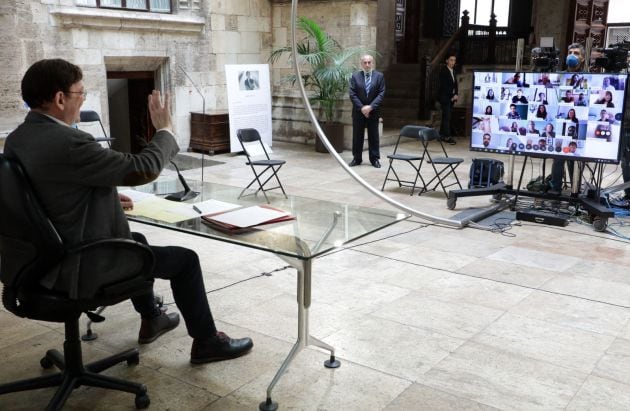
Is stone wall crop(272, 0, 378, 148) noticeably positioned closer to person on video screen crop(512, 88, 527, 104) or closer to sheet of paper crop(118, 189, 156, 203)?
person on video screen crop(512, 88, 527, 104)

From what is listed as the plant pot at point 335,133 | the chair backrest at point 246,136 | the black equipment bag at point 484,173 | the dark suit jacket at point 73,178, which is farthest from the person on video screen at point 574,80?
the plant pot at point 335,133

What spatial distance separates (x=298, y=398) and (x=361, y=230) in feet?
2.75

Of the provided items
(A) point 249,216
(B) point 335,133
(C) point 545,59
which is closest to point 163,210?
(A) point 249,216

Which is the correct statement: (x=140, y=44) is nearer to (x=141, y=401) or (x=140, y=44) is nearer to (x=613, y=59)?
(x=613, y=59)

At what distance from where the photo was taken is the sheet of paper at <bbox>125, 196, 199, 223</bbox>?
3.21 meters

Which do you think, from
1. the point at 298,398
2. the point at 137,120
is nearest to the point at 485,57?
the point at 137,120

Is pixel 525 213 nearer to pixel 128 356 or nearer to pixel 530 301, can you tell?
pixel 530 301

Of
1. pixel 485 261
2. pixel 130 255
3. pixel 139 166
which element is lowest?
pixel 485 261

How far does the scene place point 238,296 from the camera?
4.43m

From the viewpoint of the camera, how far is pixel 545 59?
22.3 feet

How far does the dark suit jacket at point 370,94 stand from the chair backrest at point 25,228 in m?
7.63

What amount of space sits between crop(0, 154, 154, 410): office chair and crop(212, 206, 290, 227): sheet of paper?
0.44 m

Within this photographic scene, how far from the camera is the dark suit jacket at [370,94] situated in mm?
9859

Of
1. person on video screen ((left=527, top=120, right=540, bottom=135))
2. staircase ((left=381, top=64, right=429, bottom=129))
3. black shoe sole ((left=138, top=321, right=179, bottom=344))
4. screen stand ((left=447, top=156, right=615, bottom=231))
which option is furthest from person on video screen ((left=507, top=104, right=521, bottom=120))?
staircase ((left=381, top=64, right=429, bottom=129))
